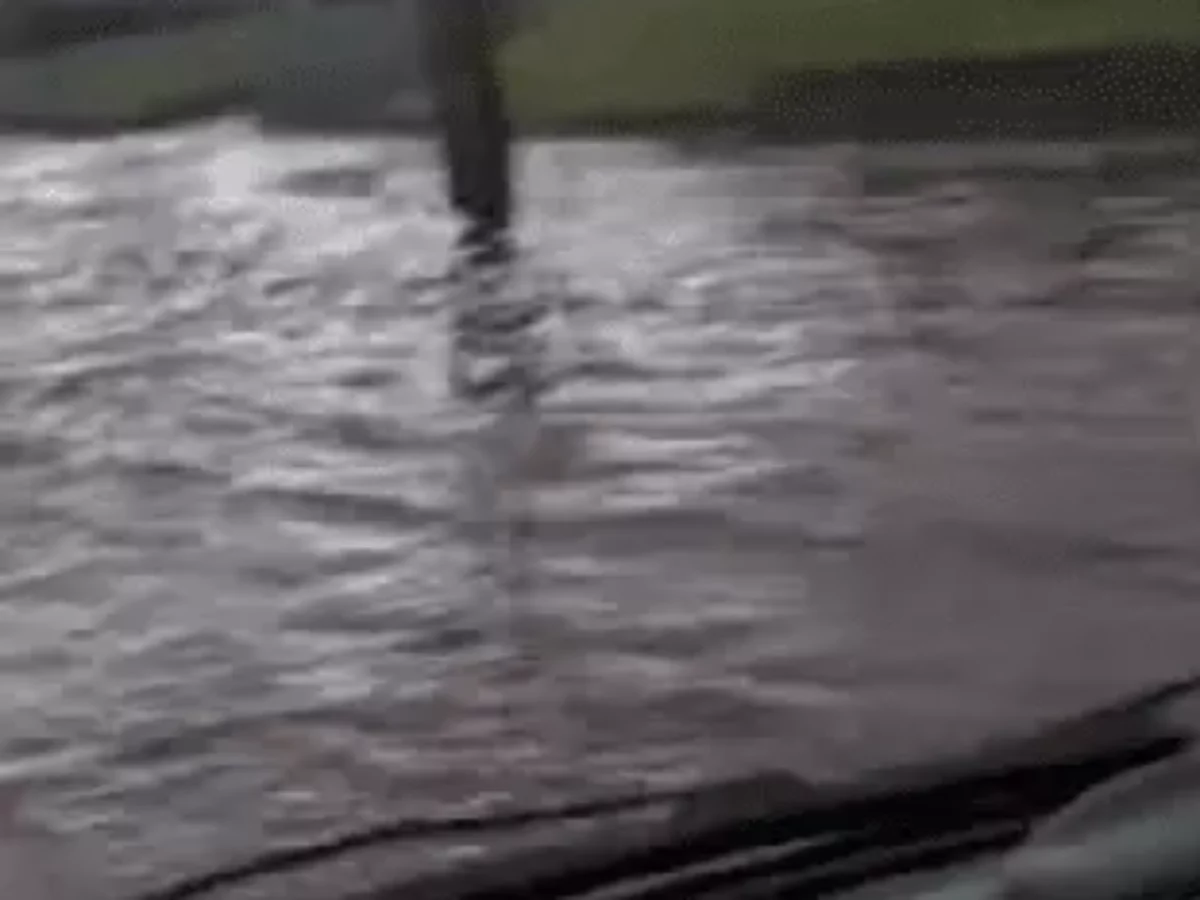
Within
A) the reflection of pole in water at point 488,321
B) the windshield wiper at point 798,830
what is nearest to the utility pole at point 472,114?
the reflection of pole in water at point 488,321

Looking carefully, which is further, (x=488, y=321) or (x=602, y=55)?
(x=602, y=55)

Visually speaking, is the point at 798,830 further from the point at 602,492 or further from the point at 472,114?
the point at 472,114

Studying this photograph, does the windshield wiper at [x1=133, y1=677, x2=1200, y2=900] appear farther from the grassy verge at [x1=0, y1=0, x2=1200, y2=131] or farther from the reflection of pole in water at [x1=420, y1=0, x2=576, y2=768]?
the grassy verge at [x1=0, y1=0, x2=1200, y2=131]

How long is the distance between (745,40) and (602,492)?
1.46ft

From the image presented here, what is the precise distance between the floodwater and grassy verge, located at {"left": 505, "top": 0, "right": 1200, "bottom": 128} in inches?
3.6

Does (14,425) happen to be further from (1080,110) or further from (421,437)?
(1080,110)

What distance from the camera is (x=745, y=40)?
1007mm

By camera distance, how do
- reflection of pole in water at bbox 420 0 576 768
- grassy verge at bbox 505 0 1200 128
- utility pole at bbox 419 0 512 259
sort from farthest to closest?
grassy verge at bbox 505 0 1200 128 < utility pole at bbox 419 0 512 259 < reflection of pole in water at bbox 420 0 576 768

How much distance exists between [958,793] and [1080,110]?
1.52 ft

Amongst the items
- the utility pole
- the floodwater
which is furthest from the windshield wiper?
the utility pole

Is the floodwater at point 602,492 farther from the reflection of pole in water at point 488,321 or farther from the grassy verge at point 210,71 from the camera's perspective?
the grassy verge at point 210,71

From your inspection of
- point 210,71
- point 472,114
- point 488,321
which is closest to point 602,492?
point 488,321

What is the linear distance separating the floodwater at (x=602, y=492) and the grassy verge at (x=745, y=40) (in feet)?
0.30

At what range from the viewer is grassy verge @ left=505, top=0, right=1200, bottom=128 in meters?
0.96
